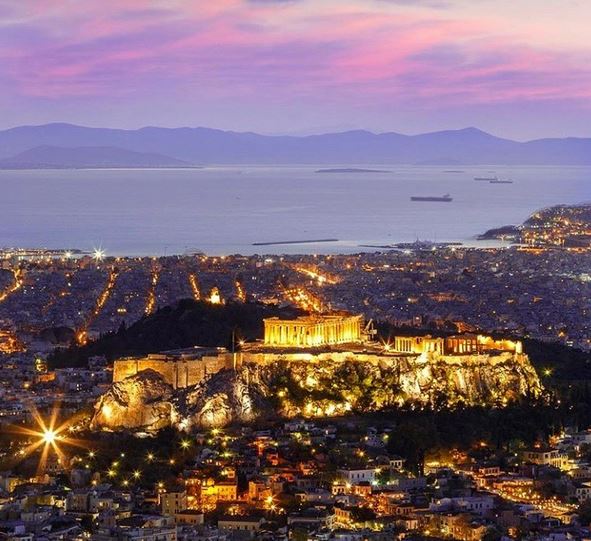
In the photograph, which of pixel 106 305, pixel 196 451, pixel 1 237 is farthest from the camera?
pixel 1 237

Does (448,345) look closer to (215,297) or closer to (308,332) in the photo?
(308,332)

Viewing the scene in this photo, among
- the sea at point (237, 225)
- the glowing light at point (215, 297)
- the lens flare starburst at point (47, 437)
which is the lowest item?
the sea at point (237, 225)

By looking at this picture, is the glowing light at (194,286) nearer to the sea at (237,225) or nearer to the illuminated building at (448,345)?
the illuminated building at (448,345)

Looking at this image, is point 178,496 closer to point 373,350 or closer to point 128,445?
point 128,445

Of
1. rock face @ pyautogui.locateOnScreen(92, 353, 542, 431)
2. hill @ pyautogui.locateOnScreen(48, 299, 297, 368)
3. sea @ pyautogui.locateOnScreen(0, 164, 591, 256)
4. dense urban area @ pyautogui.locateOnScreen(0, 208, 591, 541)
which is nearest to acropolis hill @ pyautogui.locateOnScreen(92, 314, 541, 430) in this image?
rock face @ pyautogui.locateOnScreen(92, 353, 542, 431)

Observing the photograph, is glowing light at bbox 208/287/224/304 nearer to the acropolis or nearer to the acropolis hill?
the acropolis

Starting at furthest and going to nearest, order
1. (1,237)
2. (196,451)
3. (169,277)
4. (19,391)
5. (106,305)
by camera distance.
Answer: (1,237) < (169,277) < (106,305) < (19,391) < (196,451)

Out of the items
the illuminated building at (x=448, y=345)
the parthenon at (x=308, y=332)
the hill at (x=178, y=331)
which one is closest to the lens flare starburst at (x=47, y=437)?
the parthenon at (x=308, y=332)

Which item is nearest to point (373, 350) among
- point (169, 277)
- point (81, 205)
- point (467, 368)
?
point (467, 368)
